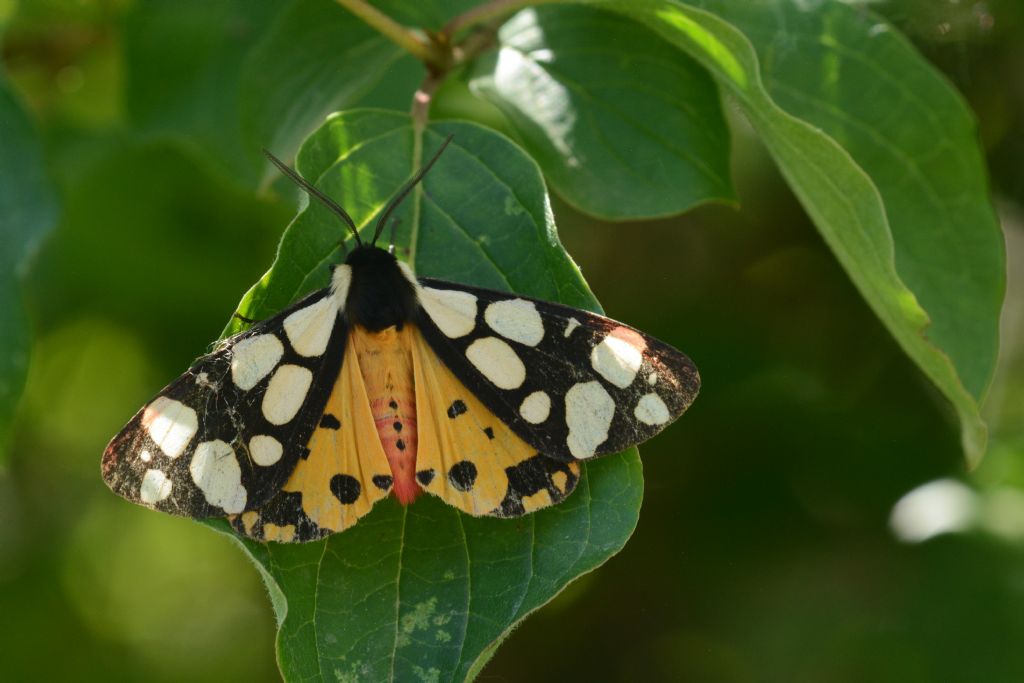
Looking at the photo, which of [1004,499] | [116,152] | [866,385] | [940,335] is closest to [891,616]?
[1004,499]

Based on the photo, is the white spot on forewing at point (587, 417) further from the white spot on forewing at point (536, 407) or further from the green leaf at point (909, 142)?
the green leaf at point (909, 142)

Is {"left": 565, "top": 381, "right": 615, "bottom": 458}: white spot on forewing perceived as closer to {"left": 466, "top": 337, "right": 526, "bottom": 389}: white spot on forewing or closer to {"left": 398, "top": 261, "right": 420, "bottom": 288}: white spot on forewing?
{"left": 466, "top": 337, "right": 526, "bottom": 389}: white spot on forewing

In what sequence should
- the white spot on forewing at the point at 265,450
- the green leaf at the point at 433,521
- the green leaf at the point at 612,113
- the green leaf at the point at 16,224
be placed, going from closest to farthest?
1. the green leaf at the point at 433,521
2. the white spot on forewing at the point at 265,450
3. the green leaf at the point at 16,224
4. the green leaf at the point at 612,113

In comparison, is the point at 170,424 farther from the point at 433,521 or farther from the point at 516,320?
the point at 516,320

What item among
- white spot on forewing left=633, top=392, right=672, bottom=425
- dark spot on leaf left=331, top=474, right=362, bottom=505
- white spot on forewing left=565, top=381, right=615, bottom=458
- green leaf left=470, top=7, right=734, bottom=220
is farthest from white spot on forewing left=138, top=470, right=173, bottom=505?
green leaf left=470, top=7, right=734, bottom=220

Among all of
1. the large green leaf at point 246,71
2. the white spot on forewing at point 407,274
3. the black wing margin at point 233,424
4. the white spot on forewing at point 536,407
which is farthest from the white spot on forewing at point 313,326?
the large green leaf at point 246,71

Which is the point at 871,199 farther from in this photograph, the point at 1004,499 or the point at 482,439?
the point at 1004,499
